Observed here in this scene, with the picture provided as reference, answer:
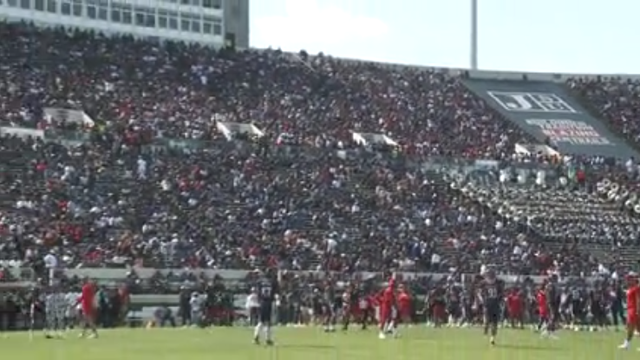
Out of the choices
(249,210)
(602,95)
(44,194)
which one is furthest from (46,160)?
(602,95)

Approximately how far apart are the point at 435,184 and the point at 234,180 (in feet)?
39.8

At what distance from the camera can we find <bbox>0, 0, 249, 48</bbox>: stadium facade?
7594cm

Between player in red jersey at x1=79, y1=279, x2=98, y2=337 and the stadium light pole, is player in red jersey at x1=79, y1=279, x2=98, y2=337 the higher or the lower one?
the lower one

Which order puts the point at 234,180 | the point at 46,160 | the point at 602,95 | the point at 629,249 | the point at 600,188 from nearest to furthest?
the point at 46,160, the point at 234,180, the point at 629,249, the point at 600,188, the point at 602,95

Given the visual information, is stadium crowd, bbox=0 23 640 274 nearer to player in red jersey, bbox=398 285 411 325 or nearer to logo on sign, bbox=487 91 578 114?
logo on sign, bbox=487 91 578 114

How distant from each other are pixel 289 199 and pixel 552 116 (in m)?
31.5

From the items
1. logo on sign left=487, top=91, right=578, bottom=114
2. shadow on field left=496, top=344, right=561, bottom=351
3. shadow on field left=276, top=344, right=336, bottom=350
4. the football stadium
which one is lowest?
shadow on field left=496, top=344, right=561, bottom=351

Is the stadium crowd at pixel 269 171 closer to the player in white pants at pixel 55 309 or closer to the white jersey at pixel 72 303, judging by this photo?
the player in white pants at pixel 55 309

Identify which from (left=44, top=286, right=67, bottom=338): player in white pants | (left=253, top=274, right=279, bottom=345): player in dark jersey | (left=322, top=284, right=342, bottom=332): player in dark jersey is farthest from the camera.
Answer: (left=322, top=284, right=342, bottom=332): player in dark jersey

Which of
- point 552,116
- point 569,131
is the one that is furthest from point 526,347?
point 552,116

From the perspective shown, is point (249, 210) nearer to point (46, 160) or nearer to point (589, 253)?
point (46, 160)

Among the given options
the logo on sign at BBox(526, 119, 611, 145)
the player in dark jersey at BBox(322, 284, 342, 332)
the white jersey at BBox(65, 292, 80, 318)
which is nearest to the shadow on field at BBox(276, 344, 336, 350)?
the white jersey at BBox(65, 292, 80, 318)

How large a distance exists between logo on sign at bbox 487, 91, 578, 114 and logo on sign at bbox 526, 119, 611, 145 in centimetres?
162

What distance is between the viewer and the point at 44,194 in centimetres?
5456
